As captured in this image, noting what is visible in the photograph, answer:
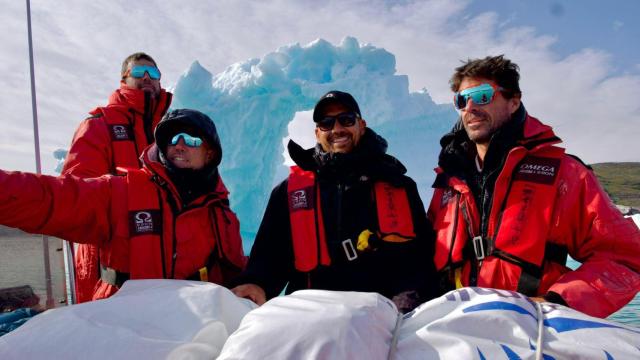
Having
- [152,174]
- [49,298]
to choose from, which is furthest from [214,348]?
[49,298]

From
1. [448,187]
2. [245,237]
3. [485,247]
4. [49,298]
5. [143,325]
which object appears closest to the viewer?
[143,325]

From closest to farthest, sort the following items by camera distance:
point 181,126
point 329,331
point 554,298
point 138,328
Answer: point 329,331 → point 138,328 → point 554,298 → point 181,126

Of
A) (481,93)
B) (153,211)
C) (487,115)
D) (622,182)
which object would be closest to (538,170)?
(487,115)

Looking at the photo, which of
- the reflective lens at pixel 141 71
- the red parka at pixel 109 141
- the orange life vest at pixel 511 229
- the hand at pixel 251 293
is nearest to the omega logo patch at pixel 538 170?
the orange life vest at pixel 511 229

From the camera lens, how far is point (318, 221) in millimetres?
2125

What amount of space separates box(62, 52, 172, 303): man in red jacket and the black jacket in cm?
93

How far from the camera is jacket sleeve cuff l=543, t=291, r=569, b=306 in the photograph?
5.22ft

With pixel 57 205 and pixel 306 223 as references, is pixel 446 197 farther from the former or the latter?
pixel 57 205

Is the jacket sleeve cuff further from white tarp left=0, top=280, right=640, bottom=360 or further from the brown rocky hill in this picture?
the brown rocky hill

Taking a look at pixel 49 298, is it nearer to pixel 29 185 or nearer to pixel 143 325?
pixel 29 185

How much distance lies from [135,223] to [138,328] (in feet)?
2.82

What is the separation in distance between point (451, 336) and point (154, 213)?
1482mm

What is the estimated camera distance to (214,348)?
3.79 feet

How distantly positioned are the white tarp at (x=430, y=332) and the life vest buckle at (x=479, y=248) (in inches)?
27.7
